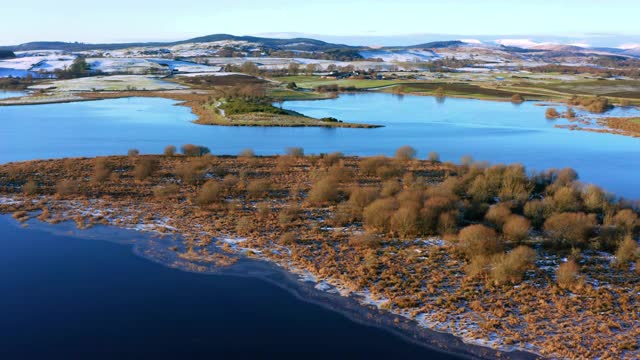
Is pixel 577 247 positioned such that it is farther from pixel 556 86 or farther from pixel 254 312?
pixel 556 86

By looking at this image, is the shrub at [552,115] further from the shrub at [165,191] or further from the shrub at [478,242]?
the shrub at [165,191]

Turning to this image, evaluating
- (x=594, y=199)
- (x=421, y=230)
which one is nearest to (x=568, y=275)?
(x=421, y=230)

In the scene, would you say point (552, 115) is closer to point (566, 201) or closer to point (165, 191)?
point (566, 201)

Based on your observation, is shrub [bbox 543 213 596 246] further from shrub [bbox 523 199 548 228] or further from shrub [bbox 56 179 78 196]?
shrub [bbox 56 179 78 196]

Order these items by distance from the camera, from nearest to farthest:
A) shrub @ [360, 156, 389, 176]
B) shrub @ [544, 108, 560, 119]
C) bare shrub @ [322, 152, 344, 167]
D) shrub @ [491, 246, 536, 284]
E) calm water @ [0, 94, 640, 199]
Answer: shrub @ [491, 246, 536, 284]
shrub @ [360, 156, 389, 176]
bare shrub @ [322, 152, 344, 167]
calm water @ [0, 94, 640, 199]
shrub @ [544, 108, 560, 119]

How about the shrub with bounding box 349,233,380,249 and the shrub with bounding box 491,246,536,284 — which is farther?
the shrub with bounding box 349,233,380,249

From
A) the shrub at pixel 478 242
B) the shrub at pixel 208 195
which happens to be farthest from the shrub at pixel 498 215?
the shrub at pixel 208 195

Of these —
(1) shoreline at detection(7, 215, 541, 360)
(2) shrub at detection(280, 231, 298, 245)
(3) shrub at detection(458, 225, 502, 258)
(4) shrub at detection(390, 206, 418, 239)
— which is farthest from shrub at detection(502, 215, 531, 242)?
(2) shrub at detection(280, 231, 298, 245)
